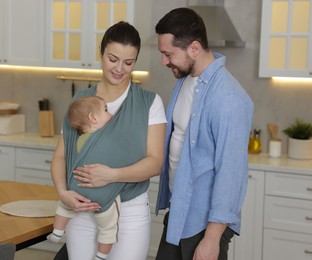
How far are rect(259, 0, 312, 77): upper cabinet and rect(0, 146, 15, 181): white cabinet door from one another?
6.70 feet

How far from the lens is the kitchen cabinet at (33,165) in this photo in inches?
196

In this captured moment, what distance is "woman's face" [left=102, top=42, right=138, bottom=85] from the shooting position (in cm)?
242

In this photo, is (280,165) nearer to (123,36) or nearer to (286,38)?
(286,38)

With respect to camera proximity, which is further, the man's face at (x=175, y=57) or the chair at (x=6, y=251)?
the man's face at (x=175, y=57)

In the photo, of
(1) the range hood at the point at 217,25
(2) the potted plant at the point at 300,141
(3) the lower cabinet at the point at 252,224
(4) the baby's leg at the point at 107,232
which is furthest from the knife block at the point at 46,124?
(4) the baby's leg at the point at 107,232

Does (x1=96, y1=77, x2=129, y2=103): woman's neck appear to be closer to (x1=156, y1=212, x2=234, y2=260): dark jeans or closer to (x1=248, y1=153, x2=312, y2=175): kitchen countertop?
(x1=156, y1=212, x2=234, y2=260): dark jeans

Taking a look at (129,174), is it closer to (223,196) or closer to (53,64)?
(223,196)

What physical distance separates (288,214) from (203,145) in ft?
6.70

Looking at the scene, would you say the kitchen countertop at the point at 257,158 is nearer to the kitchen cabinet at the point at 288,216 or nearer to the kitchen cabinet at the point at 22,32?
the kitchen cabinet at the point at 288,216

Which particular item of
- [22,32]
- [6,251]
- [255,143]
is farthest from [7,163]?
[6,251]

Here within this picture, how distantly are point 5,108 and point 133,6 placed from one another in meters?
1.48

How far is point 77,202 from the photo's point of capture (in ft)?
7.77

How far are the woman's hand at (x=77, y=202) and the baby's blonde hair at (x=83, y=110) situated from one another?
246 mm

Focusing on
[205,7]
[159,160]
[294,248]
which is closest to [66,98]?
[205,7]
